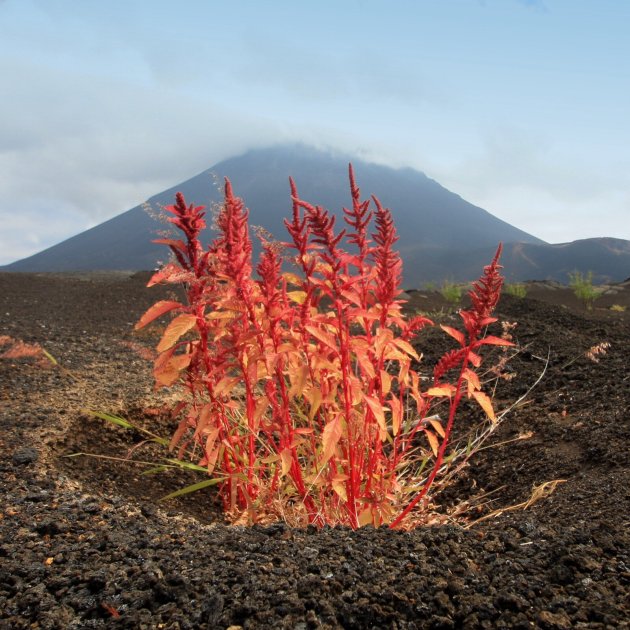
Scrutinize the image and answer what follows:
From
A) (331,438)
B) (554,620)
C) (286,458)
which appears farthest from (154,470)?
(554,620)

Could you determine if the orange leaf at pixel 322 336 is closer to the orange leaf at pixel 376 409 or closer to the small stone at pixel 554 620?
the orange leaf at pixel 376 409

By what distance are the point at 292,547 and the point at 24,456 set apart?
4.60 ft

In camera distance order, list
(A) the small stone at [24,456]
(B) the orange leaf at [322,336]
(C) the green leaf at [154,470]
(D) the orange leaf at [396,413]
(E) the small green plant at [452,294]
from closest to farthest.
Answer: (B) the orange leaf at [322,336]
(D) the orange leaf at [396,413]
(A) the small stone at [24,456]
(C) the green leaf at [154,470]
(E) the small green plant at [452,294]

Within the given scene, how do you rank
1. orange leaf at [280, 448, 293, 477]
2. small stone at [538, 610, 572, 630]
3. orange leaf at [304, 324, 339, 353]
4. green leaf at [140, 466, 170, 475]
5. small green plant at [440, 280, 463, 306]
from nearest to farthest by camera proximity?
small stone at [538, 610, 572, 630], orange leaf at [304, 324, 339, 353], orange leaf at [280, 448, 293, 477], green leaf at [140, 466, 170, 475], small green plant at [440, 280, 463, 306]

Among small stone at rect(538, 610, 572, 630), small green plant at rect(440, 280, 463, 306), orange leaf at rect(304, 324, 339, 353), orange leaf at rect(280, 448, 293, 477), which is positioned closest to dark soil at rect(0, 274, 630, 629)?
small stone at rect(538, 610, 572, 630)

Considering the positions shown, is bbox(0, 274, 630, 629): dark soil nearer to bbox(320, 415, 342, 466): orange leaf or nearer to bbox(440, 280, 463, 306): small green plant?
bbox(320, 415, 342, 466): orange leaf

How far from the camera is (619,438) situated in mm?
2846

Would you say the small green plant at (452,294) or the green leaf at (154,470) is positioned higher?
the small green plant at (452,294)

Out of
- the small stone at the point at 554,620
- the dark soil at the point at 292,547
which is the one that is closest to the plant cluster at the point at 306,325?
the dark soil at the point at 292,547

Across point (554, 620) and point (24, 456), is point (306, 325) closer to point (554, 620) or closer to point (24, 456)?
point (554, 620)

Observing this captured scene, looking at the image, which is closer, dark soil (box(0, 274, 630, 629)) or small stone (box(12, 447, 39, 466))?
dark soil (box(0, 274, 630, 629))

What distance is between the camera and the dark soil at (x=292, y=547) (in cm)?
136

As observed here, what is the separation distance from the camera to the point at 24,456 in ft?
8.10

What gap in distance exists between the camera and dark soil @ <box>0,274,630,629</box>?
4.46ft
